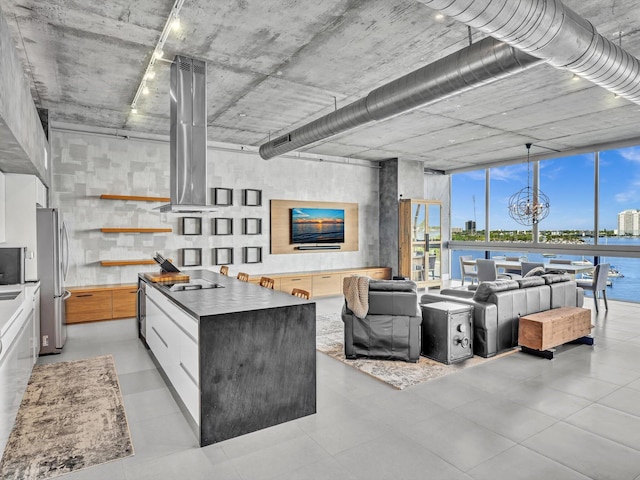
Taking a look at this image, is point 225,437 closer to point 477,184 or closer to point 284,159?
point 284,159

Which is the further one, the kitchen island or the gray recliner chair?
the gray recliner chair

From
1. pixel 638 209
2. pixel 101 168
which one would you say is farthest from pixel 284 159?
pixel 638 209

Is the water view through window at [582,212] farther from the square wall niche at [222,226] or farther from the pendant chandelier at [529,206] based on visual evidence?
the square wall niche at [222,226]

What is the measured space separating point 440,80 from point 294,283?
5.52m

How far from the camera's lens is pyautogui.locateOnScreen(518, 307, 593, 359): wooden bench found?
4664 mm

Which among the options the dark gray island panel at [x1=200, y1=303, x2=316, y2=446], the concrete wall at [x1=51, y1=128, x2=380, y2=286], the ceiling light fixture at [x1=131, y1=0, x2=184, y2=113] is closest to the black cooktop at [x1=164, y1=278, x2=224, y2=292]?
the dark gray island panel at [x1=200, y1=303, x2=316, y2=446]

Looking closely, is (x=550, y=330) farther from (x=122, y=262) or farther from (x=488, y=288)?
(x=122, y=262)

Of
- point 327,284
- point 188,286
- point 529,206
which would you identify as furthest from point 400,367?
point 529,206

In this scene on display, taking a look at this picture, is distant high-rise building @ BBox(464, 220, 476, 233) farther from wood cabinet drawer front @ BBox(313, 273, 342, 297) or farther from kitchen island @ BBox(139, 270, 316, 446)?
kitchen island @ BBox(139, 270, 316, 446)

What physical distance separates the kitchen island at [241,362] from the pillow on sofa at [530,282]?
3.37m

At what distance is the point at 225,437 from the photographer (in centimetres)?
293

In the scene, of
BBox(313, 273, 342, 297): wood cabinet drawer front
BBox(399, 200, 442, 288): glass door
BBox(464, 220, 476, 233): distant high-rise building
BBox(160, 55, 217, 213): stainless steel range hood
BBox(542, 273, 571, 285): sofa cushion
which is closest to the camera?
BBox(160, 55, 217, 213): stainless steel range hood

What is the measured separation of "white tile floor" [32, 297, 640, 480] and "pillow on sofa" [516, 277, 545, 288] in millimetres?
1109

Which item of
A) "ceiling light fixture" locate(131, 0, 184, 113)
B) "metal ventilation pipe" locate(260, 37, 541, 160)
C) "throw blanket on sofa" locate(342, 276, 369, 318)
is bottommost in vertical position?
"throw blanket on sofa" locate(342, 276, 369, 318)
